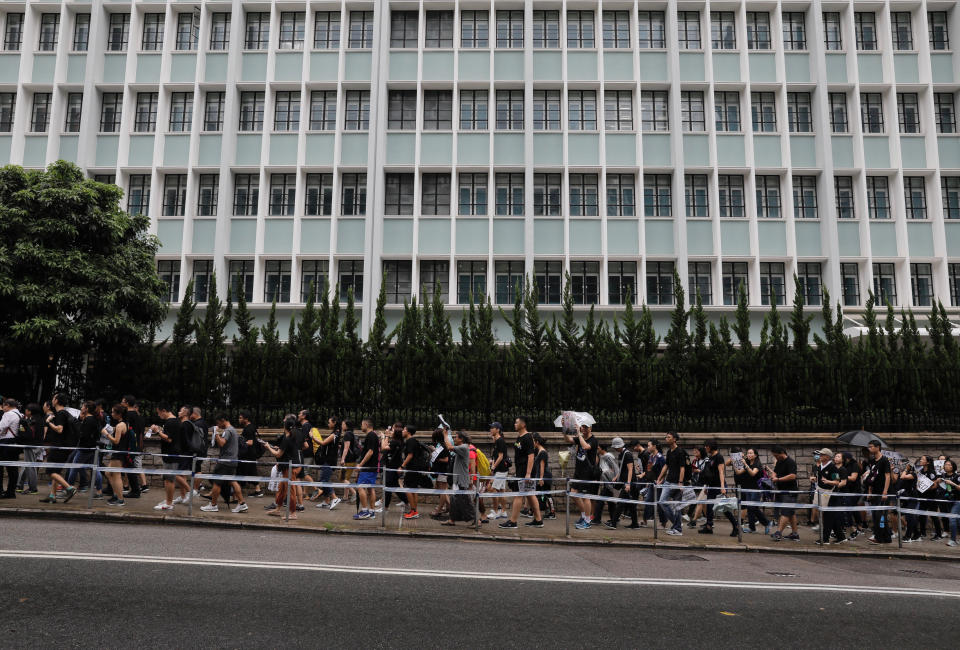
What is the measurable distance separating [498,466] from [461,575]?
536 cm

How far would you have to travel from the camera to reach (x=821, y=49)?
2675 cm

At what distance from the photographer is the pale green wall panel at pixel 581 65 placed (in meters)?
27.2

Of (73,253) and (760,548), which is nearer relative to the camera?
(760,548)

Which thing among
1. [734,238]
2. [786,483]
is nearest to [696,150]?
[734,238]

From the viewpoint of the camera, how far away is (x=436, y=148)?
27016 mm

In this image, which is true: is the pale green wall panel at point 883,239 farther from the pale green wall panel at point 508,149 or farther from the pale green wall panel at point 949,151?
the pale green wall panel at point 508,149

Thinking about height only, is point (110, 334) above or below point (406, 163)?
below

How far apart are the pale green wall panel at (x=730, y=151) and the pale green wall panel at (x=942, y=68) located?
824 cm

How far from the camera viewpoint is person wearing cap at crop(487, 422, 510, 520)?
12587mm

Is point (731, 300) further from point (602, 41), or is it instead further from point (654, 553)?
point (654, 553)

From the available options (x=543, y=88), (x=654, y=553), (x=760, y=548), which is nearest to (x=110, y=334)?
(x=654, y=553)

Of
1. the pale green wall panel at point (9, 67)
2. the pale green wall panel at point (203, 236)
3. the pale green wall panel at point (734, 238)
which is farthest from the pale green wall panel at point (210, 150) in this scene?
the pale green wall panel at point (734, 238)

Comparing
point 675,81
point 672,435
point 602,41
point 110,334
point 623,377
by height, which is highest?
point 602,41

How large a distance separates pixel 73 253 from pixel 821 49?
27.4 metres
